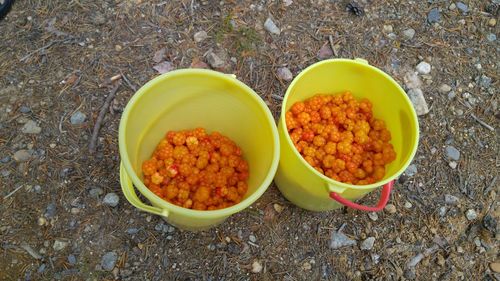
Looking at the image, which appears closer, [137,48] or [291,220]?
[291,220]

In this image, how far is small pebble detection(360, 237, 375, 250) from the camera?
2.15 meters

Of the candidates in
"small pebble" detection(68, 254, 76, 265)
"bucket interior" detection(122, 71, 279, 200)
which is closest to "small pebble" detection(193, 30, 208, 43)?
"bucket interior" detection(122, 71, 279, 200)

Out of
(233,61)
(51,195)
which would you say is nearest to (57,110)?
(51,195)

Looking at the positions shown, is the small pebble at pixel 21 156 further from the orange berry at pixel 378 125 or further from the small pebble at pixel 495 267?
the small pebble at pixel 495 267

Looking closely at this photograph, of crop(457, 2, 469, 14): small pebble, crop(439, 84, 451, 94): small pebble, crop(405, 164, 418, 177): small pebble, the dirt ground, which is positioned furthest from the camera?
crop(457, 2, 469, 14): small pebble

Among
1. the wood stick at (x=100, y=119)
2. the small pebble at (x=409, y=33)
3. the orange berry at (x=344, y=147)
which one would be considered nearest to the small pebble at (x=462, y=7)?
the small pebble at (x=409, y=33)

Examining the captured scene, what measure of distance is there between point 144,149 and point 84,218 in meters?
0.41

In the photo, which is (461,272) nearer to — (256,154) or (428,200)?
(428,200)

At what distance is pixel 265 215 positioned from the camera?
7.08 feet

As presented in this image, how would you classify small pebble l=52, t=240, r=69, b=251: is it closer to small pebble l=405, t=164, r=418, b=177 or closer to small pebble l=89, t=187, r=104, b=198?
small pebble l=89, t=187, r=104, b=198

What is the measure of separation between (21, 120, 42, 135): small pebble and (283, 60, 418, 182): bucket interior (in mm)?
1200

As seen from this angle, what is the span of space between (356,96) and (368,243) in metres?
0.71

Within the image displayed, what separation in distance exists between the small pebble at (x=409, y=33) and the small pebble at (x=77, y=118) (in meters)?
1.85

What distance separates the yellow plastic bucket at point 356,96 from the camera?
1.81m
